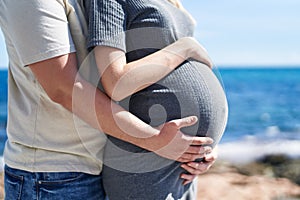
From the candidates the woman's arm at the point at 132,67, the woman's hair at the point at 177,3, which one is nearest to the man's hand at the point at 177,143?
the woman's arm at the point at 132,67

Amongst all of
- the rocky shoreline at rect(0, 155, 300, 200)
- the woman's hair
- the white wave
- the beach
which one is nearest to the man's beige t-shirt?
the woman's hair

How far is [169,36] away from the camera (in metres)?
1.44

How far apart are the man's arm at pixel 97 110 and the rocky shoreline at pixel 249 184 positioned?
239 centimetres

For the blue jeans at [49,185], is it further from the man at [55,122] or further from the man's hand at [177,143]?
the man's hand at [177,143]

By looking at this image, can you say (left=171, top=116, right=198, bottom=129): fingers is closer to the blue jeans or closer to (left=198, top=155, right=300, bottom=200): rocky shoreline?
the blue jeans

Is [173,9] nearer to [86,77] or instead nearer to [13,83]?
[86,77]

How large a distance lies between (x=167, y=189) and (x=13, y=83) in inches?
21.3

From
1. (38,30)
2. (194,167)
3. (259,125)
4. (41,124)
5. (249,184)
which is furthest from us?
(259,125)

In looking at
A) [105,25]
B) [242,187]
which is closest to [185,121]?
[105,25]

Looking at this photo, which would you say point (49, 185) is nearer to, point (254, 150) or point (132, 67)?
point (132, 67)

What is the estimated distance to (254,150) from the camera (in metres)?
8.43

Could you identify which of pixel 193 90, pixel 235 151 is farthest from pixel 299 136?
pixel 193 90

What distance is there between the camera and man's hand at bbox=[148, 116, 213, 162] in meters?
1.38

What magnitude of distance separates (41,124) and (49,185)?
6.7 inches
